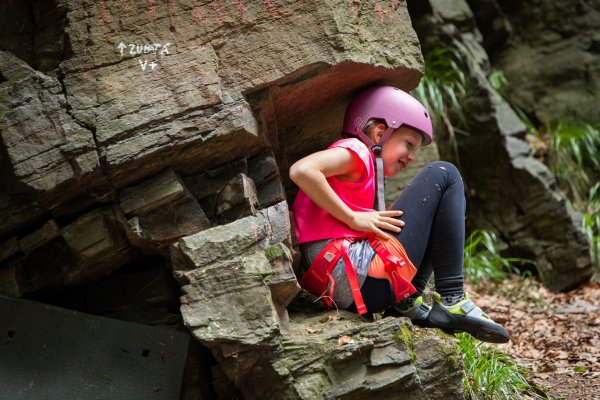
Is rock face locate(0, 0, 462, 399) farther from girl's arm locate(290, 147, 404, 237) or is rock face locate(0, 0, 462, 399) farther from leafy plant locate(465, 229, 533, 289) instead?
leafy plant locate(465, 229, 533, 289)

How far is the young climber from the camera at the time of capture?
3514mm

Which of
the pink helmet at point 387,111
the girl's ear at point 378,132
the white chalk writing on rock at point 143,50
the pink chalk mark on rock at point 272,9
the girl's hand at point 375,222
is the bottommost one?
the girl's hand at point 375,222

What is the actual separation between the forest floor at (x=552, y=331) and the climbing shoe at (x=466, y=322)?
83 centimetres

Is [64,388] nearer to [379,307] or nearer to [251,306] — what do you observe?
[251,306]

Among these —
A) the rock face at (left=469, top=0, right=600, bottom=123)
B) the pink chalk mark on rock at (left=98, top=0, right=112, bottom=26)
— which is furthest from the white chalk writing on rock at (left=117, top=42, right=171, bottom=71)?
the rock face at (left=469, top=0, right=600, bottom=123)

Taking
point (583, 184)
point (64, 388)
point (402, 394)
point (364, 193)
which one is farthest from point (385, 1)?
point (583, 184)

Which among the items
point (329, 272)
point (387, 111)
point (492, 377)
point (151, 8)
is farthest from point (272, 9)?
point (492, 377)

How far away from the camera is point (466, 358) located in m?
4.06

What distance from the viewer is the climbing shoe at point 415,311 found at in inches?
145

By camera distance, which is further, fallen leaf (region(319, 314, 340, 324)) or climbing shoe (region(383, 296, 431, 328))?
climbing shoe (region(383, 296, 431, 328))

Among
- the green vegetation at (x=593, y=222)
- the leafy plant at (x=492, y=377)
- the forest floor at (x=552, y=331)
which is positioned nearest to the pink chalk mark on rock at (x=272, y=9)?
the leafy plant at (x=492, y=377)

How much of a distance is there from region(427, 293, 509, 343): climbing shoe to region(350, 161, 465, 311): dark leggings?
90mm

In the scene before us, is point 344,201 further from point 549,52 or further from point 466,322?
point 549,52

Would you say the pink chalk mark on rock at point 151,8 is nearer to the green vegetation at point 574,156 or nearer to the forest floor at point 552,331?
the forest floor at point 552,331
